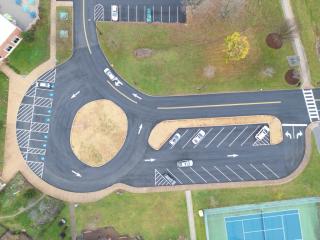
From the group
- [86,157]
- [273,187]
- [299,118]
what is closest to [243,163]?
[273,187]

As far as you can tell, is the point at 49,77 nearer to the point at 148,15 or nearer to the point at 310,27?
the point at 148,15

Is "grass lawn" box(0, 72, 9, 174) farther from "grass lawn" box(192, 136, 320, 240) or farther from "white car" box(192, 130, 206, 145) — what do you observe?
"grass lawn" box(192, 136, 320, 240)

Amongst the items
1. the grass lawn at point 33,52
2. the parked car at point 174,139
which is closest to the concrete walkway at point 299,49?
the parked car at point 174,139

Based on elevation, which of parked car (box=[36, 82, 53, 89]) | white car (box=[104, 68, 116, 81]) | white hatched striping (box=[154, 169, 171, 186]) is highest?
white car (box=[104, 68, 116, 81])

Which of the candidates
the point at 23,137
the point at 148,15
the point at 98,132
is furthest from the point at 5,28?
the point at 148,15

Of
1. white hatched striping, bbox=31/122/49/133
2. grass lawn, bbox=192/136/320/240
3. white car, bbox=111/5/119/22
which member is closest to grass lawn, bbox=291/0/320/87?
grass lawn, bbox=192/136/320/240
